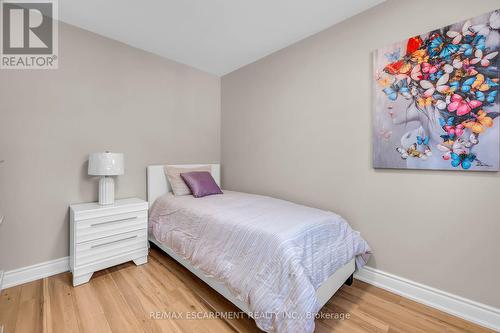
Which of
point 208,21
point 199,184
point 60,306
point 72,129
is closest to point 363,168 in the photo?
point 199,184

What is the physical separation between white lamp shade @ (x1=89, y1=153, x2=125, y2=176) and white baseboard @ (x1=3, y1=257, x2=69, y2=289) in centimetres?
94

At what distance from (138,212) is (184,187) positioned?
60cm

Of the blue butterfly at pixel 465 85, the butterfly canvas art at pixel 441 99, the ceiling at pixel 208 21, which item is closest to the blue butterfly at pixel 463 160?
the butterfly canvas art at pixel 441 99

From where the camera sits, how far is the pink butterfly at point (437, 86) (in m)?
1.58

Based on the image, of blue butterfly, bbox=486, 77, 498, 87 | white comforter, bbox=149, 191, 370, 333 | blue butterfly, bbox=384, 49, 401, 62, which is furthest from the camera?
blue butterfly, bbox=384, 49, 401, 62

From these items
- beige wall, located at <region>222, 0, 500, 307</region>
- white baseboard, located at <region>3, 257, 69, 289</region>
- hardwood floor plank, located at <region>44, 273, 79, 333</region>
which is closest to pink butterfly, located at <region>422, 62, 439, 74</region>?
beige wall, located at <region>222, 0, 500, 307</region>

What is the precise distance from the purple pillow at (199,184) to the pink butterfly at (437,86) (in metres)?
2.28

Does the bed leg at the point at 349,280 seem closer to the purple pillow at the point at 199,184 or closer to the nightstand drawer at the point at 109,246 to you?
the purple pillow at the point at 199,184

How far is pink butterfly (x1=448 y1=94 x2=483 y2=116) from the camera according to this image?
1484 mm

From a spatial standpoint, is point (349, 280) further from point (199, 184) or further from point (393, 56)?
point (393, 56)

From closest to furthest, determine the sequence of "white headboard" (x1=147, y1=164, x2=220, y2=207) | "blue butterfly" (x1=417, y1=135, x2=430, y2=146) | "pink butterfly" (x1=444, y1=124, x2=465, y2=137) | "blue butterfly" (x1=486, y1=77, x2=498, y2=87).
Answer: "blue butterfly" (x1=486, y1=77, x2=498, y2=87) → "pink butterfly" (x1=444, y1=124, x2=465, y2=137) → "blue butterfly" (x1=417, y1=135, x2=430, y2=146) → "white headboard" (x1=147, y1=164, x2=220, y2=207)

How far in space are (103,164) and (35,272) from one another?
1.15 meters

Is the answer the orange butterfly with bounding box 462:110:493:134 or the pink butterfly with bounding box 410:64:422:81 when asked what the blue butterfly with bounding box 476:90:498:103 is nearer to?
the orange butterfly with bounding box 462:110:493:134

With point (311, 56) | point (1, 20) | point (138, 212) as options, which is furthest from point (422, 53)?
point (1, 20)
